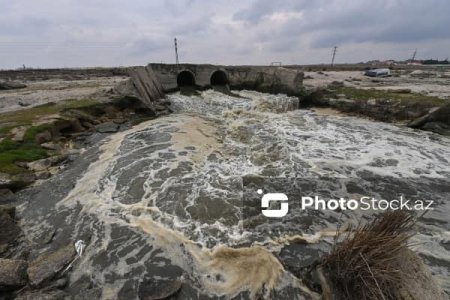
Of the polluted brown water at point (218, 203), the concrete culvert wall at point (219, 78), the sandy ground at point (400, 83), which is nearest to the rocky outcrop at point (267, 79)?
the concrete culvert wall at point (219, 78)

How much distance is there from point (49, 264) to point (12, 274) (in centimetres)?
72

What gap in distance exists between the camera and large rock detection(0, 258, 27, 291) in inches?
190

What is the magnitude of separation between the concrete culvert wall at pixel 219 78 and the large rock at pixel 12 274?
30.8 meters

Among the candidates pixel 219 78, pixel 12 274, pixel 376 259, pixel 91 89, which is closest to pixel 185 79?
pixel 219 78

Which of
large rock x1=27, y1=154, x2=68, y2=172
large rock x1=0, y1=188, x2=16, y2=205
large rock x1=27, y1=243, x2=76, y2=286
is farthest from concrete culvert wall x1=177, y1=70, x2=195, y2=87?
large rock x1=27, y1=243, x2=76, y2=286

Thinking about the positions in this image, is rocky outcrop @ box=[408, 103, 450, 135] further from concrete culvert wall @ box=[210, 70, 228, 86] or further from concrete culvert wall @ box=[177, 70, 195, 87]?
concrete culvert wall @ box=[177, 70, 195, 87]

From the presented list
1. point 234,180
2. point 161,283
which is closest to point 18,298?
point 161,283

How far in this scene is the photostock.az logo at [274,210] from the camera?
25.2 ft

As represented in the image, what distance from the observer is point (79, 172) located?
34.3 ft

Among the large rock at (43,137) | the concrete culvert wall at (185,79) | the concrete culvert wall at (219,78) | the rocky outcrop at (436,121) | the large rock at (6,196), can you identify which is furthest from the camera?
the concrete culvert wall at (185,79)

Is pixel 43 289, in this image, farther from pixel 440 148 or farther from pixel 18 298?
pixel 440 148

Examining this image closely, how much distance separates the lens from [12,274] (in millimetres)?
4949

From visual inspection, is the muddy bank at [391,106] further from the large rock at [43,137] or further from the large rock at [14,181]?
the large rock at [14,181]

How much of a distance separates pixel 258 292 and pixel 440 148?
40.6 ft
